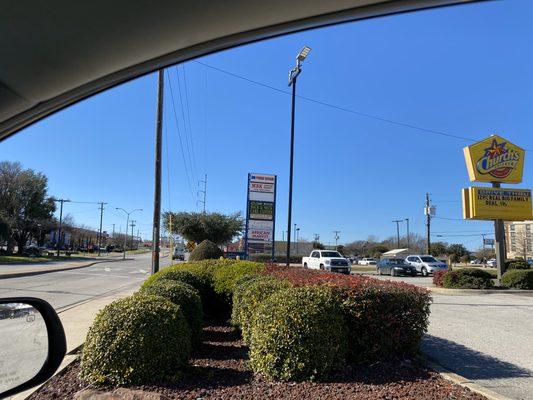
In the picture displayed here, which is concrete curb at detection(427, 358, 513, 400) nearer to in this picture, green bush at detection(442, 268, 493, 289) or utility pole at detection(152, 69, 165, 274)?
utility pole at detection(152, 69, 165, 274)

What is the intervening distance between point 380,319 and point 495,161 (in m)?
22.6

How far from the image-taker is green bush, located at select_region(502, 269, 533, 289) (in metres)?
22.2

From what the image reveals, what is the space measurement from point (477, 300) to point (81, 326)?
14.0m

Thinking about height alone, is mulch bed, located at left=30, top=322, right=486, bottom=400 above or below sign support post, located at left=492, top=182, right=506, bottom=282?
below

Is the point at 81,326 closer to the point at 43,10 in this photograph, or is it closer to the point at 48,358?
the point at 48,358

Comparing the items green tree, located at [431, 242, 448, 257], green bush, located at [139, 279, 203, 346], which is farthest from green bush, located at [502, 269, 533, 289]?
green tree, located at [431, 242, 448, 257]

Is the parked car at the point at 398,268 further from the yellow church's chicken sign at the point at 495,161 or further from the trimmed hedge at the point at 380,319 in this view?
the trimmed hedge at the point at 380,319

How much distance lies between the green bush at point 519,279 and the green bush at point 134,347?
69.0ft

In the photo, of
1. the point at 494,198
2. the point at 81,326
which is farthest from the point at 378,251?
the point at 81,326

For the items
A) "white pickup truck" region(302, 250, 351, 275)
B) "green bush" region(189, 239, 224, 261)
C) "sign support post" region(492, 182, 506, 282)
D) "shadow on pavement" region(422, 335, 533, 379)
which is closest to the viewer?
"shadow on pavement" region(422, 335, 533, 379)

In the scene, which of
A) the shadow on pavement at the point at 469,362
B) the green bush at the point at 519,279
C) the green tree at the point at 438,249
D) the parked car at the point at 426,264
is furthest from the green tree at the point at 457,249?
the shadow on pavement at the point at 469,362

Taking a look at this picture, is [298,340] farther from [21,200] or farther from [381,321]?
[21,200]

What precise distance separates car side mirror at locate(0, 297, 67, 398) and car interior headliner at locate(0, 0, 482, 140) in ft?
2.58

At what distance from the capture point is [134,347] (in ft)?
17.1
